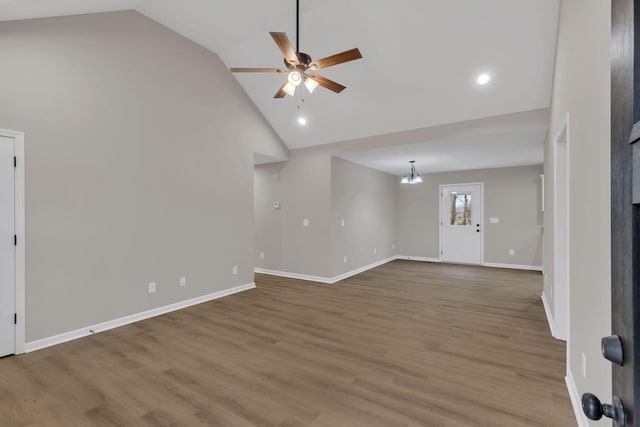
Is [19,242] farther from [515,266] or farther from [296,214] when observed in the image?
[515,266]

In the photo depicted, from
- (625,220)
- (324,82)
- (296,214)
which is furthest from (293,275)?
(625,220)

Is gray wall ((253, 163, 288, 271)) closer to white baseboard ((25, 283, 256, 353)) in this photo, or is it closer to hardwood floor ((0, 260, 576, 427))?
white baseboard ((25, 283, 256, 353))

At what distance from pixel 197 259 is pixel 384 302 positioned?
289cm

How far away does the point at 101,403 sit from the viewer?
7.14ft

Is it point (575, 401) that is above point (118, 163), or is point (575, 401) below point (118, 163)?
below

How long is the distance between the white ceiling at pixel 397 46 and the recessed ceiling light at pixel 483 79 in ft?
0.20

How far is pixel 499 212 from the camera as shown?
739cm

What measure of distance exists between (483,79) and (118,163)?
4597 mm

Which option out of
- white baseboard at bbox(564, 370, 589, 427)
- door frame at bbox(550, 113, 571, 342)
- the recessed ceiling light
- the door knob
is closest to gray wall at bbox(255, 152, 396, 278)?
the recessed ceiling light

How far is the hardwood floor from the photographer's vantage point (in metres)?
2.04

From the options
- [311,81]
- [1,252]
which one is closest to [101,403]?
[1,252]

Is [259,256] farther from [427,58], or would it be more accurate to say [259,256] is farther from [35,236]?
[427,58]

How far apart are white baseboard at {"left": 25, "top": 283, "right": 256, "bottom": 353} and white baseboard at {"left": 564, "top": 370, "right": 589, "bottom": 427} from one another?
4.30 metres

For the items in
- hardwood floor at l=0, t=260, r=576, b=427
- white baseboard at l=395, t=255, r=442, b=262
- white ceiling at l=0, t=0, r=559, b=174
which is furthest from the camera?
white baseboard at l=395, t=255, r=442, b=262
